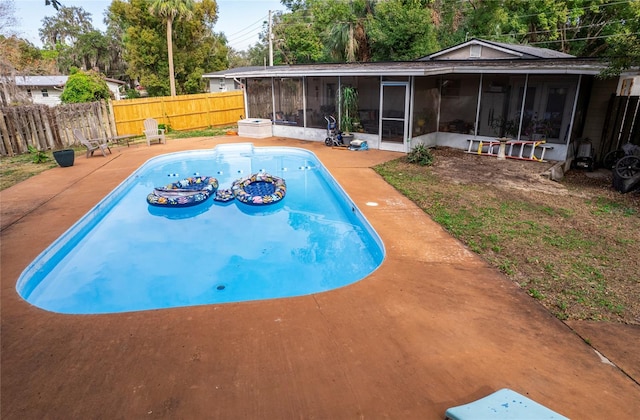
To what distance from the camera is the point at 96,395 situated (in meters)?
3.36

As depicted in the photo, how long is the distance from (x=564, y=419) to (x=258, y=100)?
53.2 ft

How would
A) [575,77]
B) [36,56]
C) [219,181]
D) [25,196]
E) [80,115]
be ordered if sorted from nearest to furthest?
[25,196] < [575,77] < [219,181] < [80,115] < [36,56]

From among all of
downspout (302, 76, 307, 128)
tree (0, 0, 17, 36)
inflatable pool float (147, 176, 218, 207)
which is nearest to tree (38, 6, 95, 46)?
tree (0, 0, 17, 36)

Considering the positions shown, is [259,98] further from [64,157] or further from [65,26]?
[65,26]

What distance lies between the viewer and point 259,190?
1025 cm

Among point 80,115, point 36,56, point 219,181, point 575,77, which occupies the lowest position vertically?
point 219,181

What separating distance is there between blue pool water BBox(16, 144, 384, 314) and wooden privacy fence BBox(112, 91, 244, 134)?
745 cm

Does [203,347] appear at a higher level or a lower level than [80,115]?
lower

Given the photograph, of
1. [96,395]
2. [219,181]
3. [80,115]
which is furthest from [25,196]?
[96,395]

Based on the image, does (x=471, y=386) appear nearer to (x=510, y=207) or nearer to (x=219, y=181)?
(x=510, y=207)

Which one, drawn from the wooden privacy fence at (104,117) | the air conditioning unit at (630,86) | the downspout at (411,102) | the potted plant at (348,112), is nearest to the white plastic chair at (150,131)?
the wooden privacy fence at (104,117)

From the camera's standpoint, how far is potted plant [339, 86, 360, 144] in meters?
13.8

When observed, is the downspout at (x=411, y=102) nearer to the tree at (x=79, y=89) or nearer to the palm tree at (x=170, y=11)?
the tree at (x=79, y=89)

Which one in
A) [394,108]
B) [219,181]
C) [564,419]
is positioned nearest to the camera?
[564,419]
